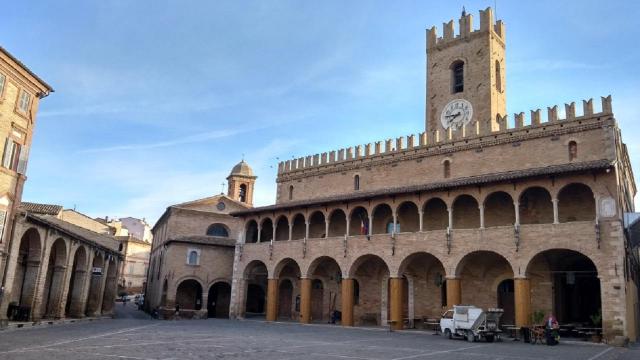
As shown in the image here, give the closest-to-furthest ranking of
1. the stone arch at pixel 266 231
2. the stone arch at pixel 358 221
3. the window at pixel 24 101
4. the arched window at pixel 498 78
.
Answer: the window at pixel 24 101 < the stone arch at pixel 358 221 < the arched window at pixel 498 78 < the stone arch at pixel 266 231

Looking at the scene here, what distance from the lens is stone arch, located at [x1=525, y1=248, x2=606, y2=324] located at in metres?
24.4

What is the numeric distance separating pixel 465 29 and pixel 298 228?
16.3 m

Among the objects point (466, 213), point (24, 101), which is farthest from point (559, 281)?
point (24, 101)

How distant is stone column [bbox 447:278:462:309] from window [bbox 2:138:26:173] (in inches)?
742

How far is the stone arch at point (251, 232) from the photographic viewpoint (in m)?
36.3

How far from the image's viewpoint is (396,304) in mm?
26641

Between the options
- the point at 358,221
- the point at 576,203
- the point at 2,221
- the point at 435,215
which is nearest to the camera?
the point at 2,221

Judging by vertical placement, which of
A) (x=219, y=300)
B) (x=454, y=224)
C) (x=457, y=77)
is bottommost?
(x=219, y=300)

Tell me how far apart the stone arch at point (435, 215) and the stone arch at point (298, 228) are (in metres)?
8.91

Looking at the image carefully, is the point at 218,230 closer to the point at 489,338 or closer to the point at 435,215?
the point at 435,215

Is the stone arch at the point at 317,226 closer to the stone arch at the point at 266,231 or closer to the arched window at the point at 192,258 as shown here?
Answer: the stone arch at the point at 266,231

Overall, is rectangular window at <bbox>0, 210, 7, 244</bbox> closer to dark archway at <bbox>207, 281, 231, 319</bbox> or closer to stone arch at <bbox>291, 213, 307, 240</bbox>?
stone arch at <bbox>291, 213, 307, 240</bbox>

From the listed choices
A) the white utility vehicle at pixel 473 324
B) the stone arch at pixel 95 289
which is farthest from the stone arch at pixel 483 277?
the stone arch at pixel 95 289

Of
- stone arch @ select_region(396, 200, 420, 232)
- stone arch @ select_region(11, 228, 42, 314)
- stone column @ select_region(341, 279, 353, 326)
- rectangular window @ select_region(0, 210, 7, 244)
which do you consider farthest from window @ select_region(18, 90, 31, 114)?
stone arch @ select_region(396, 200, 420, 232)
